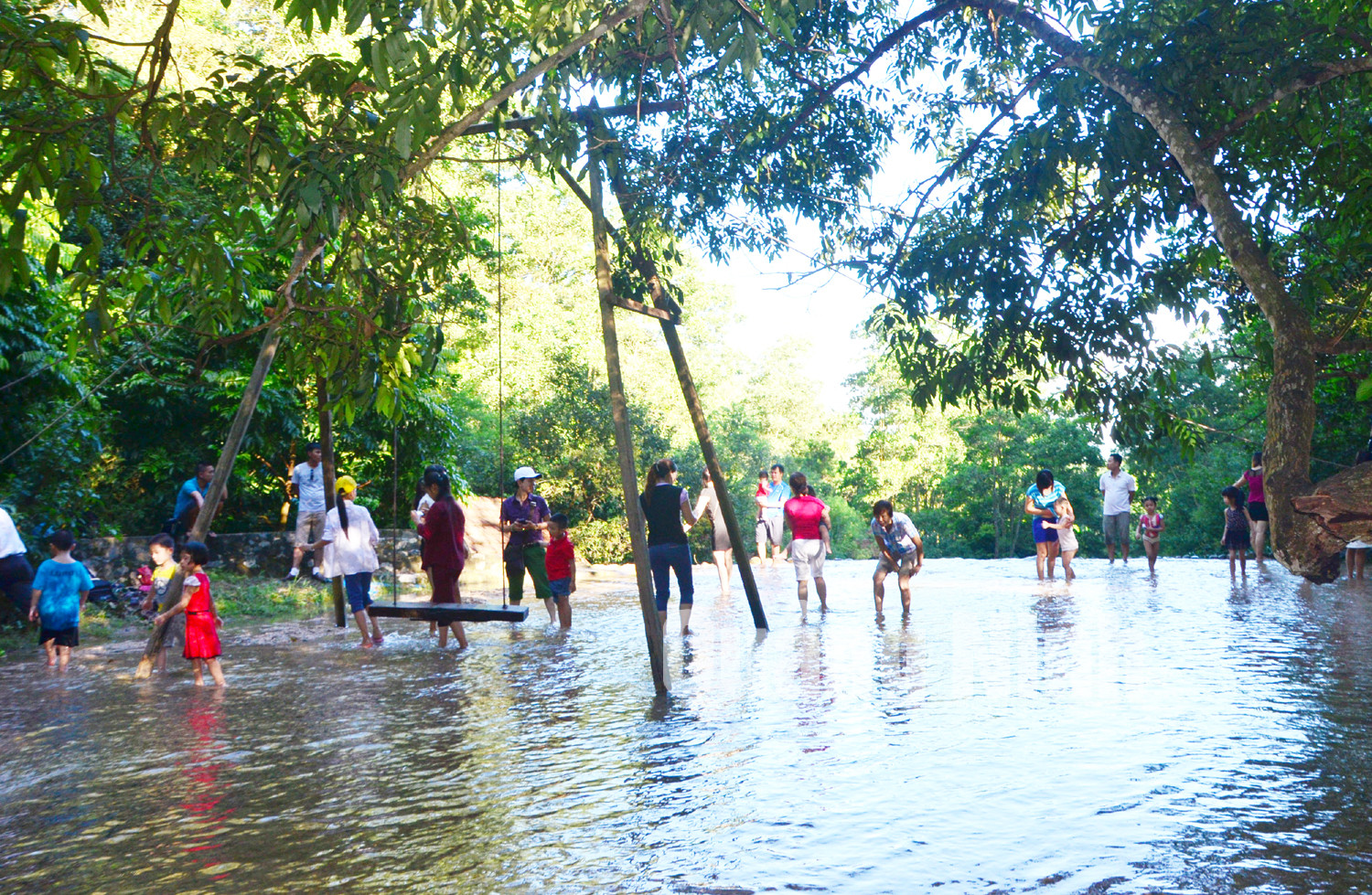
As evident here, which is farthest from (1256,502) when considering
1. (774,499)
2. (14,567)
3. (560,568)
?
(14,567)

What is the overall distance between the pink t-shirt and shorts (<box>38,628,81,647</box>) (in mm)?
8587

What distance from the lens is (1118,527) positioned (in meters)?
23.3

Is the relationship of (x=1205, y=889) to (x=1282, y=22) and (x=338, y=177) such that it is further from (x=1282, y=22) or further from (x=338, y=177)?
(x=1282, y=22)

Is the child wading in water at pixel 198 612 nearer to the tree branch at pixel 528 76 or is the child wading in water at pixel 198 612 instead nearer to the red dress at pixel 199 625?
the red dress at pixel 199 625

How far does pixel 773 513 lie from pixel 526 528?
12.4 m

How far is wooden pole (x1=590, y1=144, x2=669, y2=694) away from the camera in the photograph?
9.05 meters

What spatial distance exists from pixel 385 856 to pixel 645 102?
335 inches

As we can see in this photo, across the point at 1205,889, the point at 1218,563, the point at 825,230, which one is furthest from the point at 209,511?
the point at 1218,563

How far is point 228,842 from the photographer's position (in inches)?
220

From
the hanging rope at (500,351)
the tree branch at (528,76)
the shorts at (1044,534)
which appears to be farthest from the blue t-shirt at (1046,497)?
the tree branch at (528,76)

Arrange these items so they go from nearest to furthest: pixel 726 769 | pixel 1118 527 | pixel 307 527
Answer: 1. pixel 726 769
2. pixel 307 527
3. pixel 1118 527

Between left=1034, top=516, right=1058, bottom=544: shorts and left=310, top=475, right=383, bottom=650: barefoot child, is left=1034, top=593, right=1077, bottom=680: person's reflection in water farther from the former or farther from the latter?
left=310, top=475, right=383, bottom=650: barefoot child

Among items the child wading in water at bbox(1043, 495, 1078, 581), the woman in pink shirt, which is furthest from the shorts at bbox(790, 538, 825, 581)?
the child wading in water at bbox(1043, 495, 1078, 581)

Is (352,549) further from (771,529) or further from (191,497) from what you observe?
(771,529)
